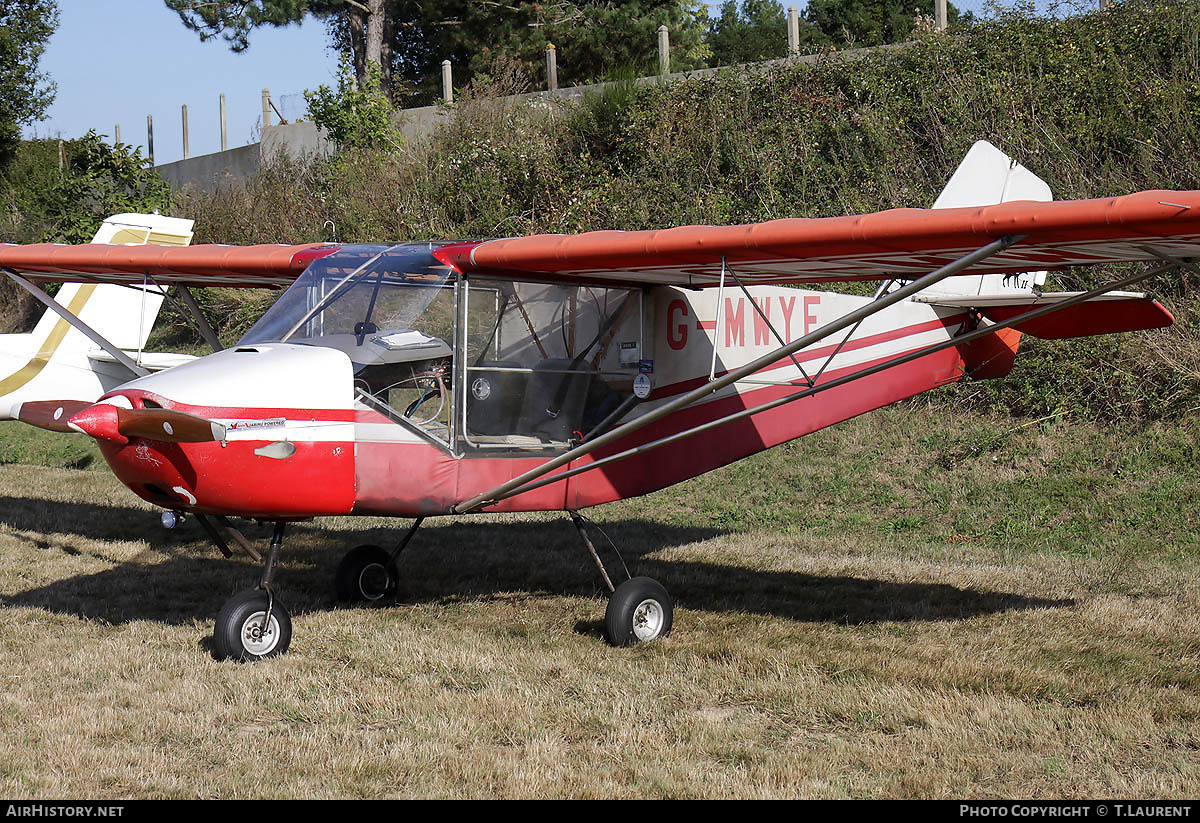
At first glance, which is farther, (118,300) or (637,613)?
(118,300)

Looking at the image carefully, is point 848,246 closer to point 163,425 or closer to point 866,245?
point 866,245

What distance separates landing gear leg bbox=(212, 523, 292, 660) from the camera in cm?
544

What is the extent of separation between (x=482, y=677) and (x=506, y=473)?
4.17 ft

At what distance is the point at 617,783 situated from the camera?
157 inches

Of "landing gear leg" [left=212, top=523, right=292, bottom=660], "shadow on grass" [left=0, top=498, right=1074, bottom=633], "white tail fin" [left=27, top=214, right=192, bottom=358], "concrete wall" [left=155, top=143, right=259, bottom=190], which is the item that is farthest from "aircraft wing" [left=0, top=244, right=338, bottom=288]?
"concrete wall" [left=155, top=143, right=259, bottom=190]

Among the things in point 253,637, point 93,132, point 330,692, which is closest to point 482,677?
point 330,692

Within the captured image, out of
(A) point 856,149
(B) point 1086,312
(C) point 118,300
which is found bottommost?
(B) point 1086,312

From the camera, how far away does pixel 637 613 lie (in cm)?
609

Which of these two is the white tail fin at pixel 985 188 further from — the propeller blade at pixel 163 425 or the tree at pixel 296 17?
the tree at pixel 296 17

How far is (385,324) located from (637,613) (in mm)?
2115

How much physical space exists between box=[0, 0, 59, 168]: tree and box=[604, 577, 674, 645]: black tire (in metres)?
26.3

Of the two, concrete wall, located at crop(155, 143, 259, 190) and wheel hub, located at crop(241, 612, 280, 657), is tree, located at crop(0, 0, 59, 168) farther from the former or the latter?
wheel hub, located at crop(241, 612, 280, 657)

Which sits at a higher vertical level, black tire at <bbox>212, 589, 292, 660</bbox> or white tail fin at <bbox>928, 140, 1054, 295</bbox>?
white tail fin at <bbox>928, 140, 1054, 295</bbox>

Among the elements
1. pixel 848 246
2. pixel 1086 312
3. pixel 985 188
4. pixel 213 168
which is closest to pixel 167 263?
pixel 848 246
